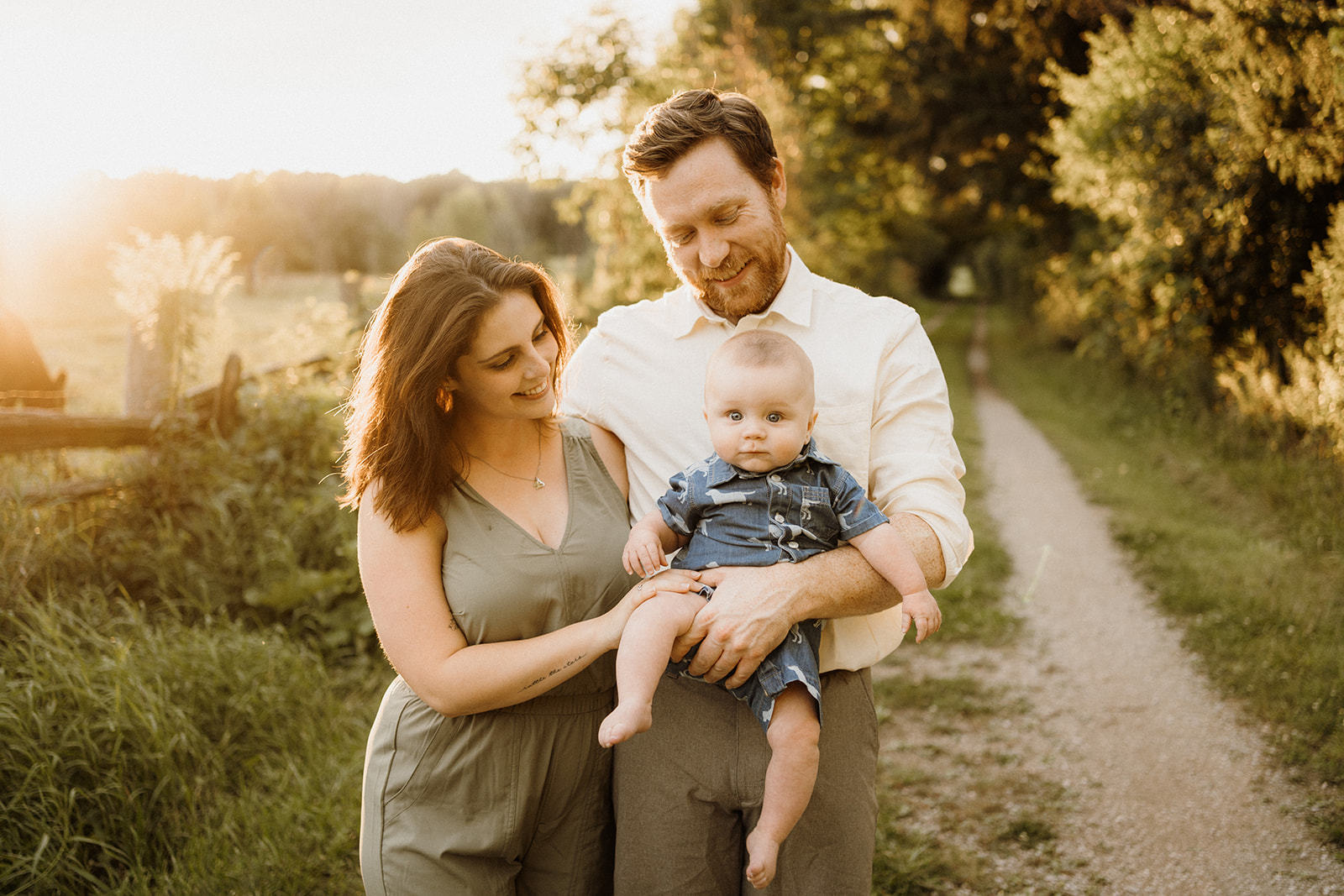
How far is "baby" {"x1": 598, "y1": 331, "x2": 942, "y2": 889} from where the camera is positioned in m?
1.83

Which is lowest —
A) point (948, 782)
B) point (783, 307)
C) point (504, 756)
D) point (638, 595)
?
point (948, 782)

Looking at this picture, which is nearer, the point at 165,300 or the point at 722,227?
the point at 722,227

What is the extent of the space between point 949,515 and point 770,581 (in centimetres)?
48

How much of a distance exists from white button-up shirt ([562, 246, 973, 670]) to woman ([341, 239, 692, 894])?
248mm

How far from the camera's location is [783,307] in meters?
2.20

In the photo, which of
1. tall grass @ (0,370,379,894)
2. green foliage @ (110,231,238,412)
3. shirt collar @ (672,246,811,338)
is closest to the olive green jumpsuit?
shirt collar @ (672,246,811,338)

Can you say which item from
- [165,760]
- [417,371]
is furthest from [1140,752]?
[165,760]

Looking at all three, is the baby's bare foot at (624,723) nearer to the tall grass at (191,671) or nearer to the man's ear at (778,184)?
the man's ear at (778,184)

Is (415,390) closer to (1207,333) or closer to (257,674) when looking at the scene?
(257,674)

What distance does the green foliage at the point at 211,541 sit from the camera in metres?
4.54

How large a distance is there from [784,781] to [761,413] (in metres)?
0.85

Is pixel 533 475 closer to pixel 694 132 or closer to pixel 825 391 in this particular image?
pixel 825 391

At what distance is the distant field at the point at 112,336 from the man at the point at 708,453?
4966 millimetres

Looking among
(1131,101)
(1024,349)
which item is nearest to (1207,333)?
(1131,101)
